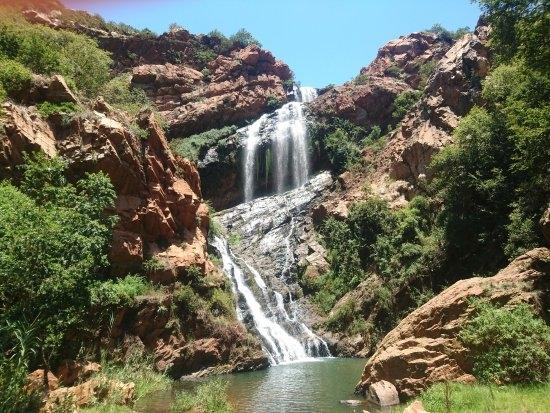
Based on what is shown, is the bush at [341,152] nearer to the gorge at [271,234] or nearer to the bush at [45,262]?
the gorge at [271,234]

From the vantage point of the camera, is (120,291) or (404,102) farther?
(404,102)

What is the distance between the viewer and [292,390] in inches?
632

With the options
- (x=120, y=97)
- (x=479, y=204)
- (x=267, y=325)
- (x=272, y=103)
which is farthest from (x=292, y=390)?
(x=272, y=103)

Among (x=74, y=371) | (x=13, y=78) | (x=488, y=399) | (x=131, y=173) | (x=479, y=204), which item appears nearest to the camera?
(x=488, y=399)

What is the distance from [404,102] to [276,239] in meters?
20.6

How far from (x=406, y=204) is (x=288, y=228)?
11337 mm

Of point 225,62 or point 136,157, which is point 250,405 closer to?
point 136,157

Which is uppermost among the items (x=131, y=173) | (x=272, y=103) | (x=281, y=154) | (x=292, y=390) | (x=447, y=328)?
(x=272, y=103)

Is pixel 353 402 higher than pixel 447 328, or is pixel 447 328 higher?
pixel 447 328

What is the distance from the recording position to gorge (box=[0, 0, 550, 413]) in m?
11.7

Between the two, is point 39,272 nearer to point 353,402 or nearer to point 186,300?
point 353,402

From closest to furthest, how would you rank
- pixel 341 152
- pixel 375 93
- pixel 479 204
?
pixel 479 204 < pixel 341 152 < pixel 375 93

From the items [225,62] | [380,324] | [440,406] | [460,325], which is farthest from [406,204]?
[225,62]

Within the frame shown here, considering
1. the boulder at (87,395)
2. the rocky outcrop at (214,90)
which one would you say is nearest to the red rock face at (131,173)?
the boulder at (87,395)
